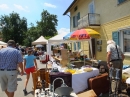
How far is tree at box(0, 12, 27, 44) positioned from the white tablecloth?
1779 inches

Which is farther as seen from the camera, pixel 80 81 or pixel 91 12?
pixel 91 12

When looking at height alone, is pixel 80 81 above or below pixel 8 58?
below

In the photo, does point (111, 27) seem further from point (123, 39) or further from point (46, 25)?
point (46, 25)

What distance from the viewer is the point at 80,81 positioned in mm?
5379

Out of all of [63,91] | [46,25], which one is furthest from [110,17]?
[46,25]

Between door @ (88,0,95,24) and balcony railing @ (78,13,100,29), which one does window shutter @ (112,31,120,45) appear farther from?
door @ (88,0,95,24)

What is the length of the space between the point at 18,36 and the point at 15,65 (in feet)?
151

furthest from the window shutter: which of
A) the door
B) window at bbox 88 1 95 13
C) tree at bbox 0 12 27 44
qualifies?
tree at bbox 0 12 27 44

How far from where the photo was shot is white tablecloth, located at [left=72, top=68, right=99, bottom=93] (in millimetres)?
5242

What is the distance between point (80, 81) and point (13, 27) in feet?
152

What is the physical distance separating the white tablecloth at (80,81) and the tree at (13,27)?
45195mm

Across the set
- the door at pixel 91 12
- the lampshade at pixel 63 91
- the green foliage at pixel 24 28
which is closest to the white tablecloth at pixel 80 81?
the lampshade at pixel 63 91

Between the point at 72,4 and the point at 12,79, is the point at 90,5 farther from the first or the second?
the point at 12,79

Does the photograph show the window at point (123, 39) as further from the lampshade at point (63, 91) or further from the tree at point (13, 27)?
the tree at point (13, 27)
